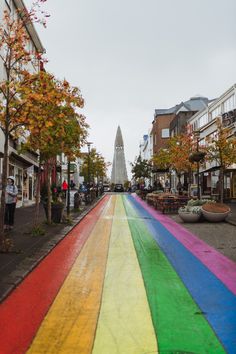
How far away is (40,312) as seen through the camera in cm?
570

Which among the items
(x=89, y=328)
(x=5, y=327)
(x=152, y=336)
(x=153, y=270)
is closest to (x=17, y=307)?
(x=5, y=327)

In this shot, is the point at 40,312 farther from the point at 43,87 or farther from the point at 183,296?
the point at 43,87

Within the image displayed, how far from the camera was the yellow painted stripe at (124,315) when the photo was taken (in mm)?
4484

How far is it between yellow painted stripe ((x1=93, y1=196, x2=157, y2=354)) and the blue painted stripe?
0.75 metres

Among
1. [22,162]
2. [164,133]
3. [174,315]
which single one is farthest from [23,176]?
[164,133]

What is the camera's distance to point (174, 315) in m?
5.54

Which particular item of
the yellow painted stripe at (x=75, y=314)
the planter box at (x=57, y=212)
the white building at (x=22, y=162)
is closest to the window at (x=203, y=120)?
the white building at (x=22, y=162)

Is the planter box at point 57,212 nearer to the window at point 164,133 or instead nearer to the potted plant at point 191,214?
the potted plant at point 191,214

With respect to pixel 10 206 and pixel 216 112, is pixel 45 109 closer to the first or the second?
pixel 10 206

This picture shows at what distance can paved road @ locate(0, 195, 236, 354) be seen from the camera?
180 inches

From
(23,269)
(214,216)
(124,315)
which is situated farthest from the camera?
(214,216)

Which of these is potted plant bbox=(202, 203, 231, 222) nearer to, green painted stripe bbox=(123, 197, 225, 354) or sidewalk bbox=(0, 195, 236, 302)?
sidewalk bbox=(0, 195, 236, 302)

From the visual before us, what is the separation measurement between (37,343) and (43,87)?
7241 mm

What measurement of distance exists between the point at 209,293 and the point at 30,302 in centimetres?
264
